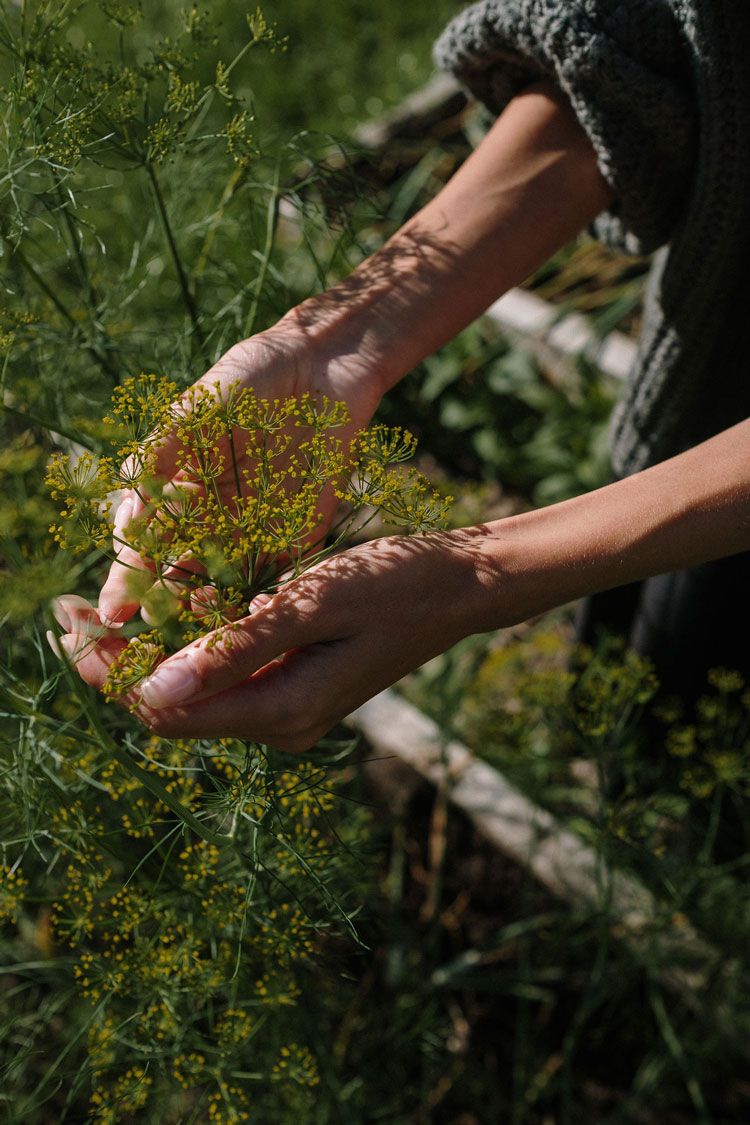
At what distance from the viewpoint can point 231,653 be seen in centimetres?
92

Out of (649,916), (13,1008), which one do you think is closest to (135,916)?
(13,1008)

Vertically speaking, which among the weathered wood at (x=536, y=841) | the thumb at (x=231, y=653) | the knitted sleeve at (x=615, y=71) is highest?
the knitted sleeve at (x=615, y=71)

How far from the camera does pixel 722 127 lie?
1.21 m

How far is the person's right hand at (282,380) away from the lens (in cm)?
104

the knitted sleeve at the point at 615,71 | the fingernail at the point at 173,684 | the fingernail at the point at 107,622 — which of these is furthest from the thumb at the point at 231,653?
the knitted sleeve at the point at 615,71

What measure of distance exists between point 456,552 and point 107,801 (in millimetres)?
733

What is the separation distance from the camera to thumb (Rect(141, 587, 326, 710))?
0.92 m

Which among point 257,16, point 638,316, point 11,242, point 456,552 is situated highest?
point 257,16

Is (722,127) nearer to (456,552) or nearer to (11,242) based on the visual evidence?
(456,552)

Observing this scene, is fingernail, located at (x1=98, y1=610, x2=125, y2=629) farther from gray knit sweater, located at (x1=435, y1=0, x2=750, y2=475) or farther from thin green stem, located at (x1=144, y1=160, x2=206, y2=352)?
gray knit sweater, located at (x1=435, y1=0, x2=750, y2=475)

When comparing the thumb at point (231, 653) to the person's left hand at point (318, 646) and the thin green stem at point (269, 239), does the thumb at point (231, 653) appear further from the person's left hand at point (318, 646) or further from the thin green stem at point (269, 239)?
the thin green stem at point (269, 239)

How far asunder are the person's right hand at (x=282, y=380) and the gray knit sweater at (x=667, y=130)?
0.46 m

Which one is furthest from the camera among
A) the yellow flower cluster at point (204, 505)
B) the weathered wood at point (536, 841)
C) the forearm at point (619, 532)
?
the weathered wood at point (536, 841)

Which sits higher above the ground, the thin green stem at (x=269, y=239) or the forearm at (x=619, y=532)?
the thin green stem at (x=269, y=239)
